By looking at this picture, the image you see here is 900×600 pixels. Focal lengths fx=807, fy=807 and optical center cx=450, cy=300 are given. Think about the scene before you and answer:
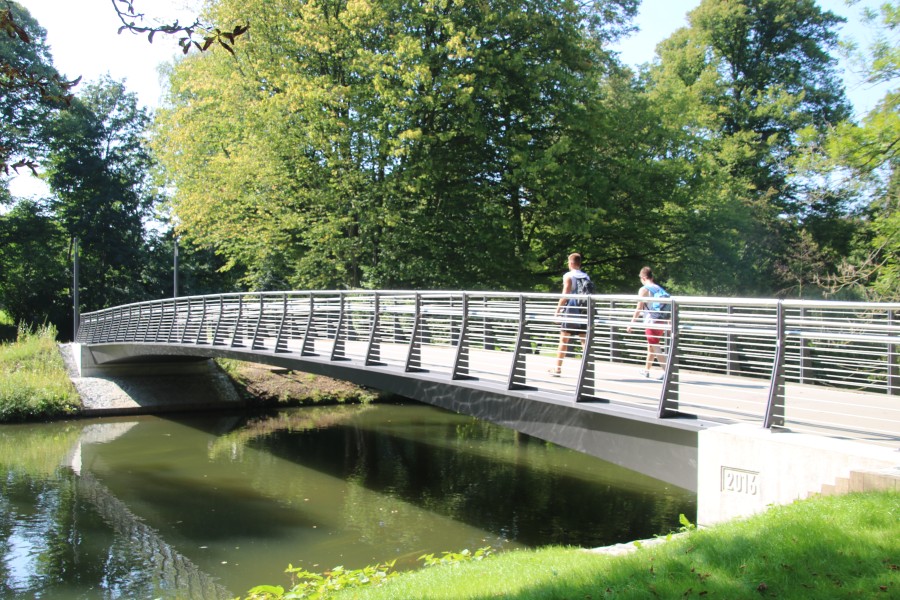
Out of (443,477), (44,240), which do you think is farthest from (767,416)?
(44,240)

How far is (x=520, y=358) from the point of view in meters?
10.1

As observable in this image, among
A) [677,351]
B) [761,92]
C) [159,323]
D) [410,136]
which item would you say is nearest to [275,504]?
[677,351]

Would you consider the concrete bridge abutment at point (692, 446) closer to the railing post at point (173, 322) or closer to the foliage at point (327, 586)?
the foliage at point (327, 586)

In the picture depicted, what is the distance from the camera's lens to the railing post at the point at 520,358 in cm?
1000

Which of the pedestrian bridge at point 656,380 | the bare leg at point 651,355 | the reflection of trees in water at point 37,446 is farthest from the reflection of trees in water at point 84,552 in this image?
the bare leg at point 651,355

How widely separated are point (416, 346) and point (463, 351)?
1.26 meters

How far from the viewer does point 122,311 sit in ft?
92.1

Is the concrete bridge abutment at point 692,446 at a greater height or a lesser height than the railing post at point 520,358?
lesser

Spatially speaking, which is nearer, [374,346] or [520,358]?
[520,358]

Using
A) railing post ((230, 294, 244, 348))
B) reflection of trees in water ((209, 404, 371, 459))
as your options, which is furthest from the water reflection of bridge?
railing post ((230, 294, 244, 348))

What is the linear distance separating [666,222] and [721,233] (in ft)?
7.40

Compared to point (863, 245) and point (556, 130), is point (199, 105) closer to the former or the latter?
point (556, 130)

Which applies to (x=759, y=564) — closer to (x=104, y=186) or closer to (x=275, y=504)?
(x=275, y=504)

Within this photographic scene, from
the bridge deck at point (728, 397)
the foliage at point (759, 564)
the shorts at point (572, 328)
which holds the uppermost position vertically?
the shorts at point (572, 328)
